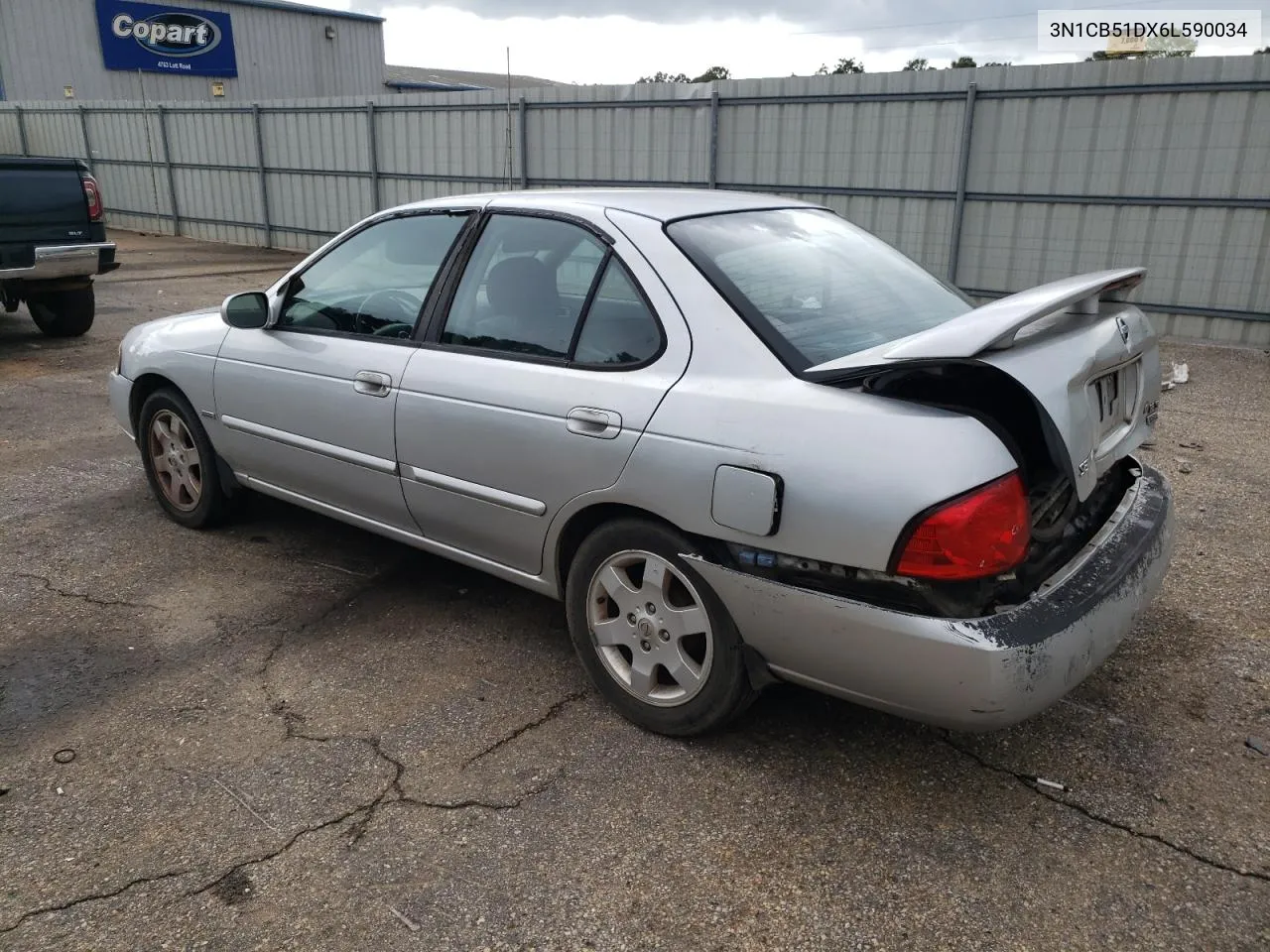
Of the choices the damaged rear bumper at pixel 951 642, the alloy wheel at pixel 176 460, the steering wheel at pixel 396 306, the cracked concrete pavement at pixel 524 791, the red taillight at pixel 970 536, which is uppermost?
the steering wheel at pixel 396 306

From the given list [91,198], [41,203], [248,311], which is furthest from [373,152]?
[248,311]

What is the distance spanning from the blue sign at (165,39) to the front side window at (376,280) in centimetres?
2786

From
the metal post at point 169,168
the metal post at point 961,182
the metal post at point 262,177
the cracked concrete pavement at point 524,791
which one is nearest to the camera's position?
the cracked concrete pavement at point 524,791

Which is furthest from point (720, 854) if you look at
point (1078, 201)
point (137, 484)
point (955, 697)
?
point (1078, 201)

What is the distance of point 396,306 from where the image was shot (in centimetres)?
374

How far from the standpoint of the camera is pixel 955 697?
2.41 m

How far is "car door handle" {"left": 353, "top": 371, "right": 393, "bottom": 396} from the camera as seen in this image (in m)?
3.57

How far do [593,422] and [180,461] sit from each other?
2707mm

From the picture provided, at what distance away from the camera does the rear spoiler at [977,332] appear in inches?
93.0

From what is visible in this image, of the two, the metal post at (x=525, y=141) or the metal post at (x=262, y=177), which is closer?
the metal post at (x=525, y=141)

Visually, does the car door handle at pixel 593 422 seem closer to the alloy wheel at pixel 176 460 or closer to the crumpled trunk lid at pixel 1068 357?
the crumpled trunk lid at pixel 1068 357

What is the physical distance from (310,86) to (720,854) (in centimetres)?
3287

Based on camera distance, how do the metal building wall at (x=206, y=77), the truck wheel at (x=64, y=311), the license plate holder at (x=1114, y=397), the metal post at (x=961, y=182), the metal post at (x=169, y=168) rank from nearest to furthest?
the license plate holder at (x=1114, y=397) < the truck wheel at (x=64, y=311) < the metal post at (x=961, y=182) < the metal post at (x=169, y=168) < the metal building wall at (x=206, y=77)

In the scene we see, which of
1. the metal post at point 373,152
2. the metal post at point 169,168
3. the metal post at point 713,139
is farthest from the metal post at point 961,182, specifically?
the metal post at point 169,168
